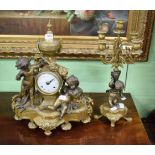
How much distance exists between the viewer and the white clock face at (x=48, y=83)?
1.06 m

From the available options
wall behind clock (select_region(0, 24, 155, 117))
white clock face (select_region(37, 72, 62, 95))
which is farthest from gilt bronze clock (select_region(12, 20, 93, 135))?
wall behind clock (select_region(0, 24, 155, 117))

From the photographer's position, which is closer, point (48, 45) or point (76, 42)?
point (48, 45)

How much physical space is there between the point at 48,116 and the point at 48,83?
0.35 feet

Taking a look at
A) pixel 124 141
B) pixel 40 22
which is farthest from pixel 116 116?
pixel 40 22

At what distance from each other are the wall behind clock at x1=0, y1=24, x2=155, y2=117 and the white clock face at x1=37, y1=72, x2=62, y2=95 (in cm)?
27

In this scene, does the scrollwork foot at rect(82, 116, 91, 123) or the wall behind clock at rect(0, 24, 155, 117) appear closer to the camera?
the scrollwork foot at rect(82, 116, 91, 123)

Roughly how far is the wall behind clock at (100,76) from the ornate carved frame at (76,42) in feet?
0.20

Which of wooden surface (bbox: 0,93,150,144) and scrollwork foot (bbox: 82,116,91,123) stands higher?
scrollwork foot (bbox: 82,116,91,123)

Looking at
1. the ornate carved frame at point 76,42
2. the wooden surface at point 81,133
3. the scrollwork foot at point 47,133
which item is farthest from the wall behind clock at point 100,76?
the scrollwork foot at point 47,133

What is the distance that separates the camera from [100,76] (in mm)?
1360

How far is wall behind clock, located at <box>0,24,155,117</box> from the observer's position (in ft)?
4.37

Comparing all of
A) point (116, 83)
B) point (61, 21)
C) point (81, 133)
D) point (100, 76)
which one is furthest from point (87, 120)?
point (61, 21)

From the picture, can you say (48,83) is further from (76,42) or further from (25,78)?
(76,42)

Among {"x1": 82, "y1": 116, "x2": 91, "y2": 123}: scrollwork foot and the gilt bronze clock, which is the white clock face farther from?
{"x1": 82, "y1": 116, "x2": 91, "y2": 123}: scrollwork foot
